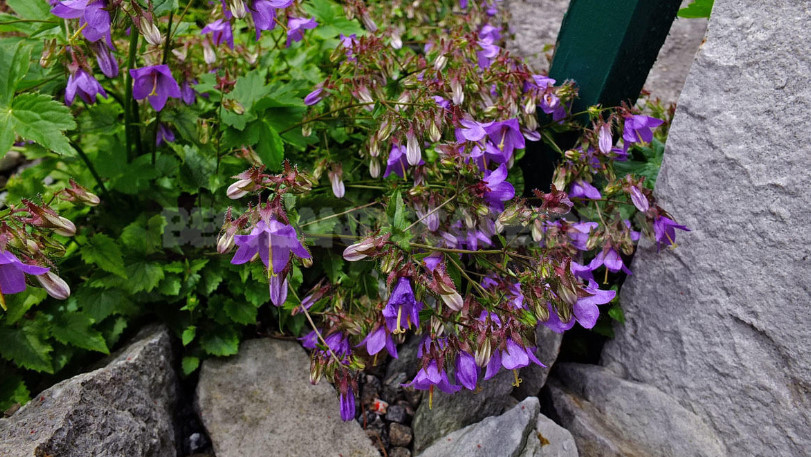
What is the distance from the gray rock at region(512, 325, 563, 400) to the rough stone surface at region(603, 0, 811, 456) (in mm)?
390

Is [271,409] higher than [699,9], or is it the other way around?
[699,9]

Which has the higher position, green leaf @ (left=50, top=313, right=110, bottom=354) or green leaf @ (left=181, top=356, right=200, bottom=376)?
green leaf @ (left=50, top=313, right=110, bottom=354)

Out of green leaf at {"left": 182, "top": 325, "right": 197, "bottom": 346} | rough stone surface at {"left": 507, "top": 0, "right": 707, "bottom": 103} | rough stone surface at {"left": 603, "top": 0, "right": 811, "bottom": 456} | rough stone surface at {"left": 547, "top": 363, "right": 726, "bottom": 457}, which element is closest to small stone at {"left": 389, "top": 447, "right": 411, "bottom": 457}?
rough stone surface at {"left": 547, "top": 363, "right": 726, "bottom": 457}

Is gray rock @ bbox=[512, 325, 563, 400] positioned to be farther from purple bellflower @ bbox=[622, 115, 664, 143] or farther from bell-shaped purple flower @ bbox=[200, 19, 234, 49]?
bell-shaped purple flower @ bbox=[200, 19, 234, 49]

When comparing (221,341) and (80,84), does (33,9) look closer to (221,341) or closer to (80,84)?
(80,84)

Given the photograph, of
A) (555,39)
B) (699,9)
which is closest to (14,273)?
(699,9)

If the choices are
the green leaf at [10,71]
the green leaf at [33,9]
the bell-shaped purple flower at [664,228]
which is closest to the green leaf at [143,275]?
the green leaf at [10,71]

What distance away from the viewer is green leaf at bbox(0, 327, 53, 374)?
6.33ft

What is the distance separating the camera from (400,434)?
2191mm

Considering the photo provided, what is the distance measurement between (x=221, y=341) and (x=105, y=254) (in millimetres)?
542

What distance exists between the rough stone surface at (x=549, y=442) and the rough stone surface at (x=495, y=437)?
0.03 metres

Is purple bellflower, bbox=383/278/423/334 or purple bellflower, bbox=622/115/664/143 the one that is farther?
purple bellflower, bbox=622/115/664/143

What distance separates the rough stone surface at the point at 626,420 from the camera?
6.74 feet

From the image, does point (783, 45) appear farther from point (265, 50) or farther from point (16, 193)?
point (16, 193)
